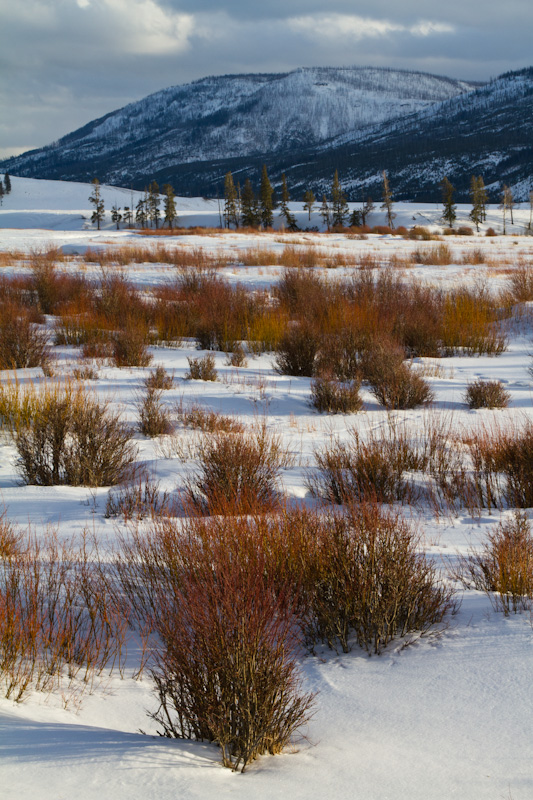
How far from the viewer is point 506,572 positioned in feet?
9.95

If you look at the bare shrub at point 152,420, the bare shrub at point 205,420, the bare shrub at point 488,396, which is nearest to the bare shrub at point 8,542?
the bare shrub at point 205,420

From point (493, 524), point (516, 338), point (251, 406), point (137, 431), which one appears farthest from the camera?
point (516, 338)

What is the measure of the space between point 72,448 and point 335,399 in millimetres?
3497

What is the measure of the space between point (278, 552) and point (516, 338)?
11244 millimetres

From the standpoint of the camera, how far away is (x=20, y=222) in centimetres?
7194

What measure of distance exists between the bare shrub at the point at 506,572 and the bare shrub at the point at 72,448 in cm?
308

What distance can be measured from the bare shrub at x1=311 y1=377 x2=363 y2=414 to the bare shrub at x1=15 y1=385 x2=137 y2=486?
2892 millimetres

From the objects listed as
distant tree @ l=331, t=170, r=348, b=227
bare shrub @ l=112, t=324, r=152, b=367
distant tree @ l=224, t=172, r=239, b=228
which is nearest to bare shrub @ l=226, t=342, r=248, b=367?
bare shrub @ l=112, t=324, r=152, b=367

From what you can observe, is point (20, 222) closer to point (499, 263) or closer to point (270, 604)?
point (499, 263)

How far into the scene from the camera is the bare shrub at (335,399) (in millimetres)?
7605

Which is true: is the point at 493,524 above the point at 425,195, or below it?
below

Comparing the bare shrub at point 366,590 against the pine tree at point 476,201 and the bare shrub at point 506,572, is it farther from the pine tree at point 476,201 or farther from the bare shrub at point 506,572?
the pine tree at point 476,201

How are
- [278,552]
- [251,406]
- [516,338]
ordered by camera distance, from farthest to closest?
1. [516,338]
2. [251,406]
3. [278,552]

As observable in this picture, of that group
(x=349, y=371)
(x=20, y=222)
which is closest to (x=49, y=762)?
(x=349, y=371)
